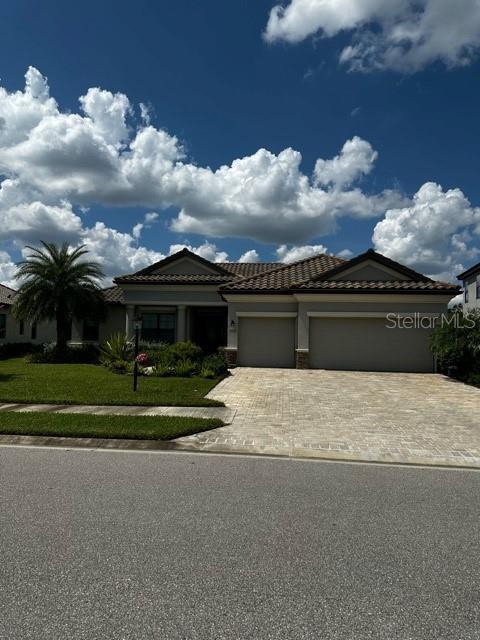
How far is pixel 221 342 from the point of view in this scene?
24.8 metres

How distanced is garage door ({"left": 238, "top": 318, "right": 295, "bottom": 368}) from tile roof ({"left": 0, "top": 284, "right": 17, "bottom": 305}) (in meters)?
16.7

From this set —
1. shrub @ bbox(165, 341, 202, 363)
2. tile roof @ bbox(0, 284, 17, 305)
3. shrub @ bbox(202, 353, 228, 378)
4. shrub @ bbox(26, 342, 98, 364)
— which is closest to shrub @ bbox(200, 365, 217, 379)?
shrub @ bbox(202, 353, 228, 378)

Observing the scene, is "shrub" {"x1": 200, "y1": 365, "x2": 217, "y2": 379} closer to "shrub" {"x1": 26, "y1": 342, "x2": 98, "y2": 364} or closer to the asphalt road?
"shrub" {"x1": 26, "y1": 342, "x2": 98, "y2": 364}

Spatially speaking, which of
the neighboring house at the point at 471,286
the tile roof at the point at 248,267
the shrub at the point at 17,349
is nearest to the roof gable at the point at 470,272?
the neighboring house at the point at 471,286

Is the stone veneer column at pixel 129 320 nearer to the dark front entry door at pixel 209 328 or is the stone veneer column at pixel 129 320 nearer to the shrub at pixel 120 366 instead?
the dark front entry door at pixel 209 328

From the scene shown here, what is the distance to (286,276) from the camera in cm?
2106

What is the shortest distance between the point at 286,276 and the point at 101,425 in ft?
47.8

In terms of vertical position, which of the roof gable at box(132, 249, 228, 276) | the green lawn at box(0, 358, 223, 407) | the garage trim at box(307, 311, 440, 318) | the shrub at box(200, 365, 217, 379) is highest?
the roof gable at box(132, 249, 228, 276)

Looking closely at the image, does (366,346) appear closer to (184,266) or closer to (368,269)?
(368,269)

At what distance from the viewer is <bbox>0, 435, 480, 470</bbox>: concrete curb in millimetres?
6406

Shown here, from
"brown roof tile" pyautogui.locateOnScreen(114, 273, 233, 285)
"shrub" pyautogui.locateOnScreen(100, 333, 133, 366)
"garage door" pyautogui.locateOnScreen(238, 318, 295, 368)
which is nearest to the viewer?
"shrub" pyautogui.locateOnScreen(100, 333, 133, 366)

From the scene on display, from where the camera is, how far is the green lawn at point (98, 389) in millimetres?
10648

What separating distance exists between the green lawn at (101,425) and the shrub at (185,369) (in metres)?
7.06

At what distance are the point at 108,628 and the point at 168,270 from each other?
2264 centimetres
